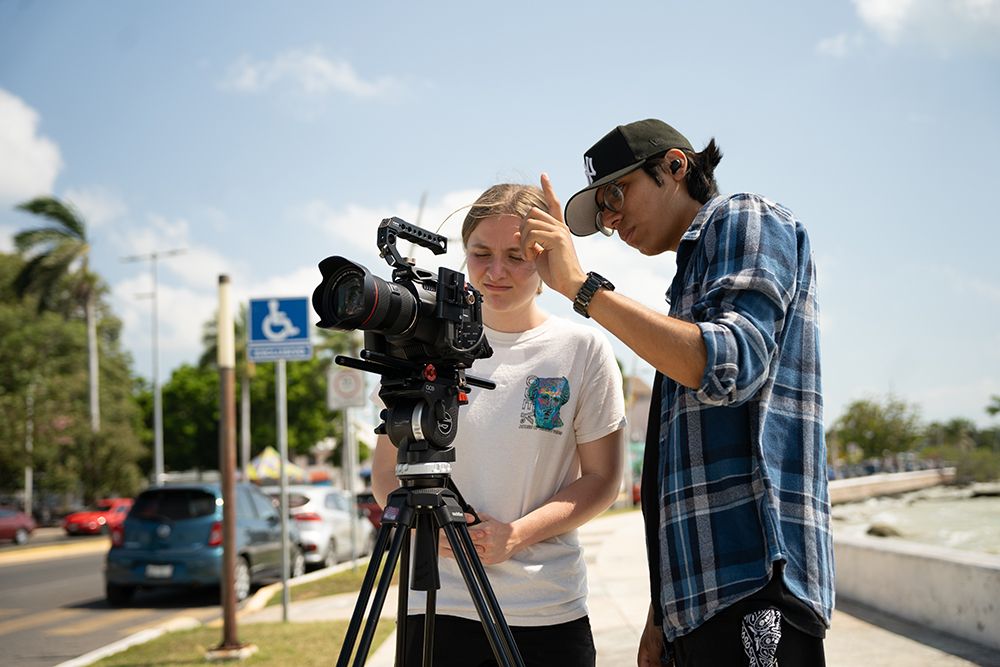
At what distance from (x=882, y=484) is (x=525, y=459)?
54974 millimetres

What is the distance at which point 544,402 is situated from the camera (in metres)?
2.43

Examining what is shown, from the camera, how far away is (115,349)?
57750mm

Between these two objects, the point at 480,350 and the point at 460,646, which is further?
the point at 460,646

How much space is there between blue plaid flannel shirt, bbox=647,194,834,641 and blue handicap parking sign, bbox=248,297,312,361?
7155 millimetres

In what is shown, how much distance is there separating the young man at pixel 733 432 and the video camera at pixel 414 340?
0.24 metres

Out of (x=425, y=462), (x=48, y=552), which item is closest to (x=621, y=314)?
(x=425, y=462)

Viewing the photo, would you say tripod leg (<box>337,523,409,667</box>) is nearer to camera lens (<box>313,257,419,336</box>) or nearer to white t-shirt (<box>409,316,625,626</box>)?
white t-shirt (<box>409,316,625,626</box>)

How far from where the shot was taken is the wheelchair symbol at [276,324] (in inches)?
345

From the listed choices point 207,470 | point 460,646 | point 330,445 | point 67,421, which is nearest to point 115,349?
point 207,470

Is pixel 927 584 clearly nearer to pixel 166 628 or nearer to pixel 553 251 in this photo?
pixel 553 251

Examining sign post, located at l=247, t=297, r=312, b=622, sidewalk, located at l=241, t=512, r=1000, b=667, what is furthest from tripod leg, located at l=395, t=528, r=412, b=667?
sign post, located at l=247, t=297, r=312, b=622

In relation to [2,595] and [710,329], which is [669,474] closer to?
[710,329]

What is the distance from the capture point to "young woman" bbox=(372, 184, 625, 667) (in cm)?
232

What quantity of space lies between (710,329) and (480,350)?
0.64 meters
